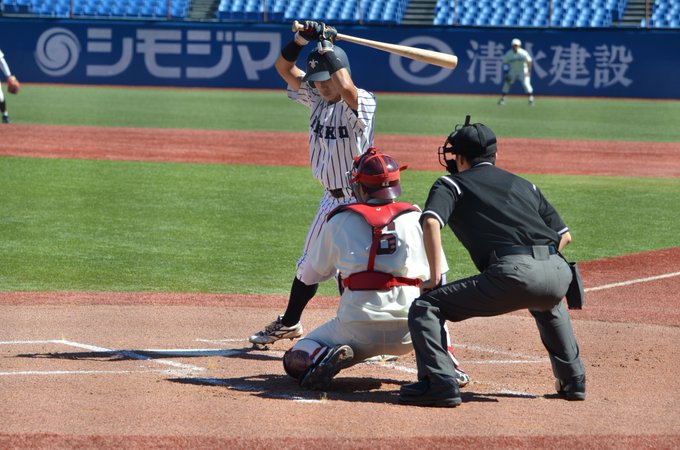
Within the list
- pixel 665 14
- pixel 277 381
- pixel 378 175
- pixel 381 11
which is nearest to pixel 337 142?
pixel 378 175

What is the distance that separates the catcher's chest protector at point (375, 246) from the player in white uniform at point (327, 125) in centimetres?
80

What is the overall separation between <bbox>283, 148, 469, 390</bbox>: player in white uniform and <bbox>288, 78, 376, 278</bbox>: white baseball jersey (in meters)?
0.85

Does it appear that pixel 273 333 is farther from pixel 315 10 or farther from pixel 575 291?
pixel 315 10

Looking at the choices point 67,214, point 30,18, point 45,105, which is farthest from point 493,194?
point 30,18

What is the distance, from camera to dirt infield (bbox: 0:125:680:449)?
15.3 feet

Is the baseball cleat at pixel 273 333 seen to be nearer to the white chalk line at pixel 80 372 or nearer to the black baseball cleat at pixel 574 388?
the white chalk line at pixel 80 372

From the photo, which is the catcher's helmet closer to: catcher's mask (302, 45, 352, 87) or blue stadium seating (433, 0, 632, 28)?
catcher's mask (302, 45, 352, 87)

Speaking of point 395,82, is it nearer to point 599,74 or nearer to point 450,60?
point 599,74

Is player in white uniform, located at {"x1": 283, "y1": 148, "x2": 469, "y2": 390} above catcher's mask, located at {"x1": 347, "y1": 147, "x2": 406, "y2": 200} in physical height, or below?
below

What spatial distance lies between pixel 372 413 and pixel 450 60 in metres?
2.30

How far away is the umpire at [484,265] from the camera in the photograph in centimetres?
512

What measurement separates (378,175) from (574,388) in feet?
4.66

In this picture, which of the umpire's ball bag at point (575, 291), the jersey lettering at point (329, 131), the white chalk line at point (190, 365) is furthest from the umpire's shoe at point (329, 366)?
the jersey lettering at point (329, 131)

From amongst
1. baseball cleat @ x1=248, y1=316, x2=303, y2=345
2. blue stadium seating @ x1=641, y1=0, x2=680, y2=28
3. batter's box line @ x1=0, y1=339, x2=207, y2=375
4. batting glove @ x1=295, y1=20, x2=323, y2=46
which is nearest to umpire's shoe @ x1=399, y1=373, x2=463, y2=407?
batter's box line @ x1=0, y1=339, x2=207, y2=375
